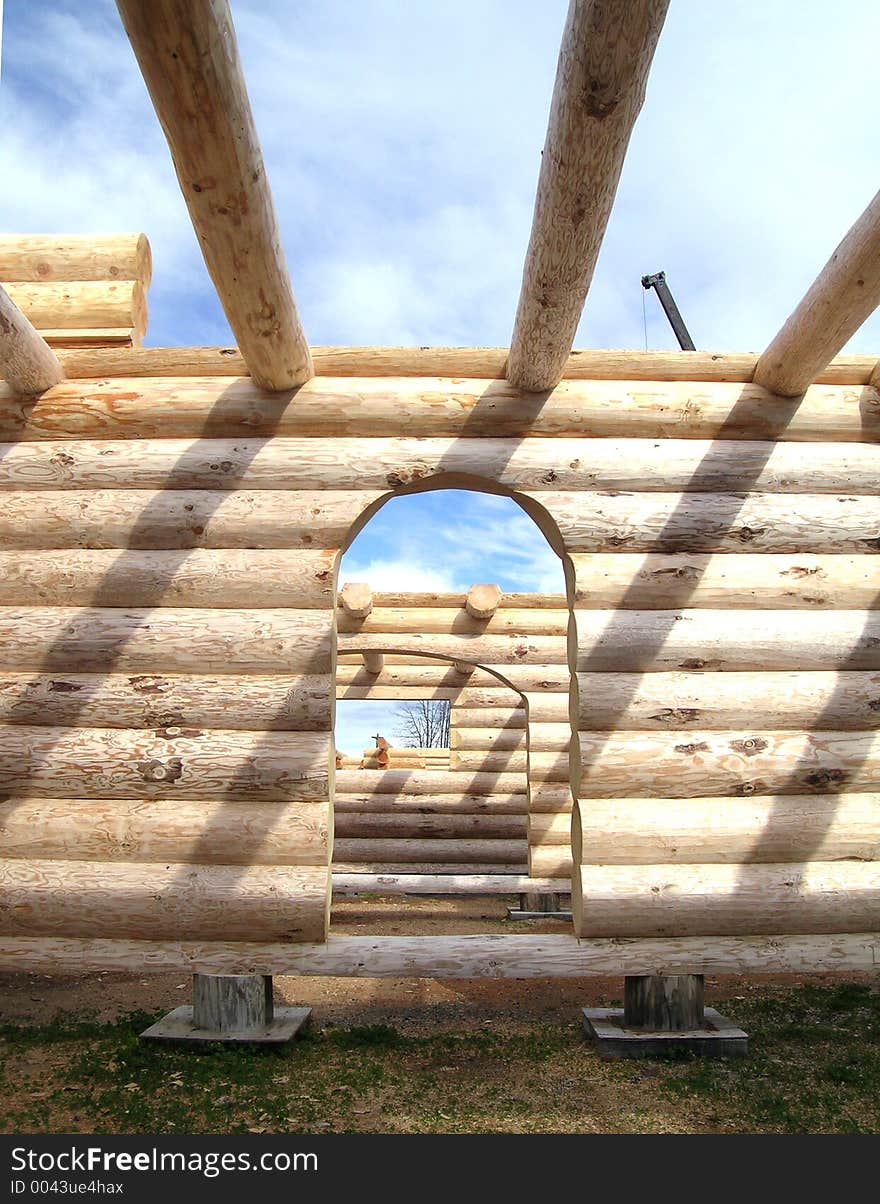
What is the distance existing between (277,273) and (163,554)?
7.58 ft

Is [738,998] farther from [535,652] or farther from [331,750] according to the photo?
[535,652]

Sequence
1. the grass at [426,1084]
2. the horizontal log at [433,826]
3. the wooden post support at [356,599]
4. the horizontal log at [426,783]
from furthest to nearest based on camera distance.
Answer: the horizontal log at [426,783] < the horizontal log at [433,826] < the wooden post support at [356,599] < the grass at [426,1084]

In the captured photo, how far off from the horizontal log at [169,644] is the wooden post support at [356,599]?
6.74 metres

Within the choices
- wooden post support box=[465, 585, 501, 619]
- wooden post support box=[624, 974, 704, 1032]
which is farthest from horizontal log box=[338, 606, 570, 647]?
wooden post support box=[624, 974, 704, 1032]

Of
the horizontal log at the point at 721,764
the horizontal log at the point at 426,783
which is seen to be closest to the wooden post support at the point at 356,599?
the horizontal log at the point at 426,783

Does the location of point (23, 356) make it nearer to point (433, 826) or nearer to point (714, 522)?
point (714, 522)

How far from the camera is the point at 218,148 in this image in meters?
3.49

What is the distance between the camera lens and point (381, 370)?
6.35 meters

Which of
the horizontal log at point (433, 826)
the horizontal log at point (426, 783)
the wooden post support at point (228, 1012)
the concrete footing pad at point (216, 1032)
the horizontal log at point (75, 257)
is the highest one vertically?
the horizontal log at point (75, 257)

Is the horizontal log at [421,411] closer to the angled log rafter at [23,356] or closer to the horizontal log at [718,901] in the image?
the angled log rafter at [23,356]

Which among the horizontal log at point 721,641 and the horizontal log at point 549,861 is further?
the horizontal log at point 549,861

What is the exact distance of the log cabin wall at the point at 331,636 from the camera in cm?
553

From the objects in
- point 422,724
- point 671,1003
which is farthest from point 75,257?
point 422,724

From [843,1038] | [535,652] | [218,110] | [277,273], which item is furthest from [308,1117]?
[535,652]
